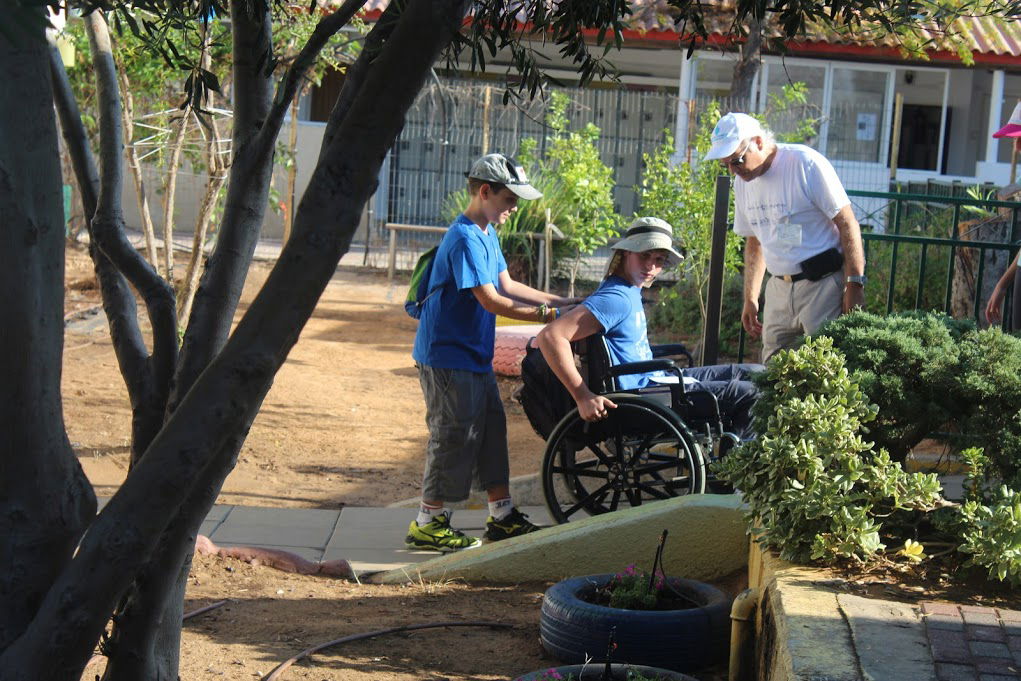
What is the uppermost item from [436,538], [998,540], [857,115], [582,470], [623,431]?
[857,115]

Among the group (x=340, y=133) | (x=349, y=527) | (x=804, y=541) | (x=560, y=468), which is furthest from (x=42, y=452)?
(x=349, y=527)

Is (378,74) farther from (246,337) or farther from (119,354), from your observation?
(119,354)

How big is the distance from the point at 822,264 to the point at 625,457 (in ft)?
4.46

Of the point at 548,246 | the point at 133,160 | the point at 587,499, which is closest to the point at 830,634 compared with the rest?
the point at 587,499

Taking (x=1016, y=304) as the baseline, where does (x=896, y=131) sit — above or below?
above

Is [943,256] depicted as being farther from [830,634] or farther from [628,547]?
[830,634]

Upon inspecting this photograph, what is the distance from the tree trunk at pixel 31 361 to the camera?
91.0 inches

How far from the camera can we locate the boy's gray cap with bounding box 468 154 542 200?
561 cm

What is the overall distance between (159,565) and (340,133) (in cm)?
106

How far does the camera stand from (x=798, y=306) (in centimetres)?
584

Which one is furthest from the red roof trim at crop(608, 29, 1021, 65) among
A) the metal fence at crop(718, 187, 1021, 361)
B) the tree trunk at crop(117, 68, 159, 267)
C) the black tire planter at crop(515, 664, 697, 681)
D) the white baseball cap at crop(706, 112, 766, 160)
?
the black tire planter at crop(515, 664, 697, 681)

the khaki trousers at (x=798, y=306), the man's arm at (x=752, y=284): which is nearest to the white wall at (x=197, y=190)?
the man's arm at (x=752, y=284)

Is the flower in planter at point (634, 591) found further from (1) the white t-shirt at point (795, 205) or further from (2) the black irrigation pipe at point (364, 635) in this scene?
(1) the white t-shirt at point (795, 205)

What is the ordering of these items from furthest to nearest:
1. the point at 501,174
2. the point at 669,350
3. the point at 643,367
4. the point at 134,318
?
the point at 669,350, the point at 501,174, the point at 643,367, the point at 134,318
